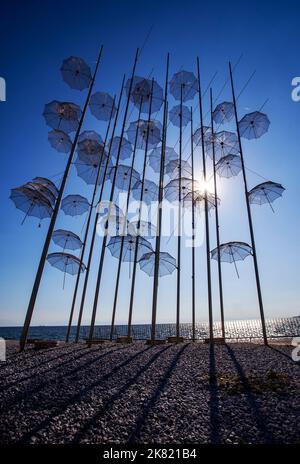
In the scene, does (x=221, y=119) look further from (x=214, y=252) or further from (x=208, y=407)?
(x=208, y=407)

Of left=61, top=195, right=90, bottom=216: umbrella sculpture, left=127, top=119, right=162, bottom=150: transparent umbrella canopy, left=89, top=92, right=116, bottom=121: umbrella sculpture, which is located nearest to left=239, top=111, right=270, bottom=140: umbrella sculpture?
left=127, top=119, right=162, bottom=150: transparent umbrella canopy

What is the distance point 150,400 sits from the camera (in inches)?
202

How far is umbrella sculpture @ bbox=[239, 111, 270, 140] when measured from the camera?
55.9 ft

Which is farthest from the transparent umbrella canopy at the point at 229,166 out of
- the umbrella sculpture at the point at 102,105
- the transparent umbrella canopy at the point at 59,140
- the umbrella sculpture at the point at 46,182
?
the umbrella sculpture at the point at 46,182

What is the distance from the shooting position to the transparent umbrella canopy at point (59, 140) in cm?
1642

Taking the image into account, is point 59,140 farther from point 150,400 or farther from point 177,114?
point 150,400

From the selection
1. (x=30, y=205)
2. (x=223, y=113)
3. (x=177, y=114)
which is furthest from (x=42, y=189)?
(x=223, y=113)

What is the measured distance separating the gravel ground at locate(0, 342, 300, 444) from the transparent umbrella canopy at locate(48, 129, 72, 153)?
46.0ft

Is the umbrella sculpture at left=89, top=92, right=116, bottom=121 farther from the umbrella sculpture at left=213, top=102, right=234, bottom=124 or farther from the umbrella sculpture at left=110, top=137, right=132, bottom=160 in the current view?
the umbrella sculpture at left=213, top=102, right=234, bottom=124
